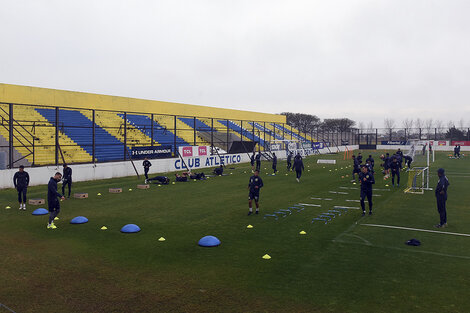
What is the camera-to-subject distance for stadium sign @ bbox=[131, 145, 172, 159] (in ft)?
104

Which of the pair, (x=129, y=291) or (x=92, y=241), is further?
(x=92, y=241)

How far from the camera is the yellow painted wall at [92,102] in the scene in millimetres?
39125

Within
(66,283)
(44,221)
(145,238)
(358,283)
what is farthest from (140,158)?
(358,283)

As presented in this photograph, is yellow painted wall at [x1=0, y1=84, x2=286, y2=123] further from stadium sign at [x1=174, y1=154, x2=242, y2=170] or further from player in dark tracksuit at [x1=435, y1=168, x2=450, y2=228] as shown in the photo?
player in dark tracksuit at [x1=435, y1=168, x2=450, y2=228]

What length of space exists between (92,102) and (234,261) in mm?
42857

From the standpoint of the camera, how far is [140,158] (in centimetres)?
3219

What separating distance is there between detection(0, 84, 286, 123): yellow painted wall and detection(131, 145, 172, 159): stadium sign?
1670 centimetres

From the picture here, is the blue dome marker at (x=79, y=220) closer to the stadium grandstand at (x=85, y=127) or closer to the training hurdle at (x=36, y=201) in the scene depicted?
the training hurdle at (x=36, y=201)

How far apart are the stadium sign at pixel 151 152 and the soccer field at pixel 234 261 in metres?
15.0

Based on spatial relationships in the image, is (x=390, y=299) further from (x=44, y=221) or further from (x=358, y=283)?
(x=44, y=221)

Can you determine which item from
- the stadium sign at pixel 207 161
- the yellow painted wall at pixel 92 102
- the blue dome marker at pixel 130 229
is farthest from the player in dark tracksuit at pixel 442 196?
the yellow painted wall at pixel 92 102

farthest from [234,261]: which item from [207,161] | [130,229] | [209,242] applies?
[207,161]

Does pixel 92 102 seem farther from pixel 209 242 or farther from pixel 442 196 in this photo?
pixel 442 196

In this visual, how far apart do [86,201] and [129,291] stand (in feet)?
40.4
